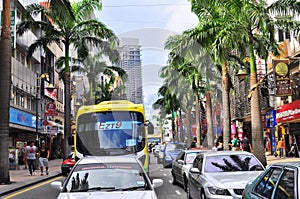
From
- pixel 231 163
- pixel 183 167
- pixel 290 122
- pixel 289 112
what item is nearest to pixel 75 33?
pixel 289 112

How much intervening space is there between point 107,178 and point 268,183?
2.99 m

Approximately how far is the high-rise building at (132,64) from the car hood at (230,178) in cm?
2231

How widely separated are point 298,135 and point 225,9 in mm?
14331

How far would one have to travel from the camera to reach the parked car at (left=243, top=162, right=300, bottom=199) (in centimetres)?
528

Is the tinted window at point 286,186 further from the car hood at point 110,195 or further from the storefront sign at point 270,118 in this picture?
the storefront sign at point 270,118

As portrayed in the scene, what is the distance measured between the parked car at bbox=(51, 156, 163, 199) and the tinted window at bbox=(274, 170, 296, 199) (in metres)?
2.24

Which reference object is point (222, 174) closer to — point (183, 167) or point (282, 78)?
point (183, 167)

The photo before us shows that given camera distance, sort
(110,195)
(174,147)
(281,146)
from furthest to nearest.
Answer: (281,146)
(174,147)
(110,195)

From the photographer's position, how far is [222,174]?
1062 cm

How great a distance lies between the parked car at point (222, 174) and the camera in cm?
955

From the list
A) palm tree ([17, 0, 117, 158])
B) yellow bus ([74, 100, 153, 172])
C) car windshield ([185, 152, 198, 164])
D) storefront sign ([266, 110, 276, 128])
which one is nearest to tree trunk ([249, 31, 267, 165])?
car windshield ([185, 152, 198, 164])

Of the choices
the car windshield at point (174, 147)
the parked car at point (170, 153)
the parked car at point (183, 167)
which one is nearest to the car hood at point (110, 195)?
the parked car at point (183, 167)

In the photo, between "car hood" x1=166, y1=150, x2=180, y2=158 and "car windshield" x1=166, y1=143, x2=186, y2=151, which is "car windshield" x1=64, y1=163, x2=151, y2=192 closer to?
"car hood" x1=166, y1=150, x2=180, y2=158

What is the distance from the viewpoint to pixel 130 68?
45.6 meters
